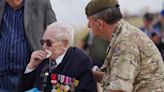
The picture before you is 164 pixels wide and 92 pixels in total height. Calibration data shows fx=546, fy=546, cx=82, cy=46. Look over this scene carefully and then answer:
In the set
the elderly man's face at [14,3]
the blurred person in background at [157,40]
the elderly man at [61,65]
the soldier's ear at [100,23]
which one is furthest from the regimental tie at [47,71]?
the blurred person in background at [157,40]

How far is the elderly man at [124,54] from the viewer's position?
11.6 ft

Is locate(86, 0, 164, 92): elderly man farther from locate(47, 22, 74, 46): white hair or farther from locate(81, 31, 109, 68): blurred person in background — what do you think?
locate(81, 31, 109, 68): blurred person in background

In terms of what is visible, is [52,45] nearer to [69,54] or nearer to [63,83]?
[69,54]

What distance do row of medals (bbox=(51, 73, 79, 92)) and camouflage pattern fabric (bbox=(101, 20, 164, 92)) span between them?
36 cm

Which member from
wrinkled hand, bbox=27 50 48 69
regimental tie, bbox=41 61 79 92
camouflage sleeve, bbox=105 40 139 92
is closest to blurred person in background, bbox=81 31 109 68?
wrinkled hand, bbox=27 50 48 69

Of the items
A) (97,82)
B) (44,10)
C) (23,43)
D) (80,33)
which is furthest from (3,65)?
(80,33)

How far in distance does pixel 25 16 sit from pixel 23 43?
0.23 meters

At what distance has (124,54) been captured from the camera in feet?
11.5

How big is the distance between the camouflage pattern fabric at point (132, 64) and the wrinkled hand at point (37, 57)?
1.89ft

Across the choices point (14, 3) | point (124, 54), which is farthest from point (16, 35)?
point (124, 54)

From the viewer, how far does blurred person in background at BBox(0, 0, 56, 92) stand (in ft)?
15.3

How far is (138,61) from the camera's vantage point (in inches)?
141

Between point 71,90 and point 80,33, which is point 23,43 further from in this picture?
point 80,33

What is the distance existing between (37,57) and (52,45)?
6.7 inches
